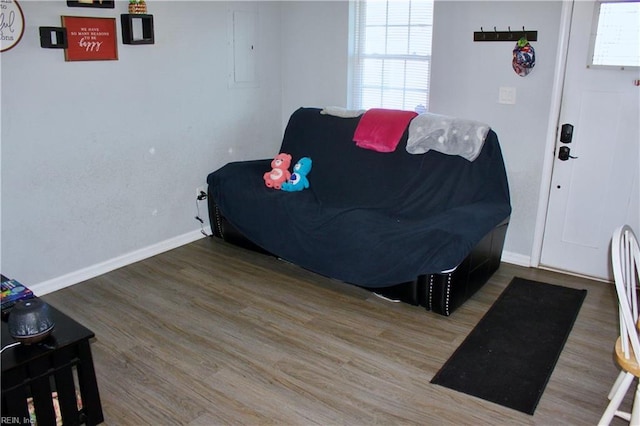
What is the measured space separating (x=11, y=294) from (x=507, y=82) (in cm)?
306

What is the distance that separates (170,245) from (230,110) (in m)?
1.15

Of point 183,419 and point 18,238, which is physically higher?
point 18,238

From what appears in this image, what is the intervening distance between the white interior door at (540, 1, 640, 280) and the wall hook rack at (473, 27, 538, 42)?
0.76ft

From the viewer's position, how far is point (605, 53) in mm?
3176

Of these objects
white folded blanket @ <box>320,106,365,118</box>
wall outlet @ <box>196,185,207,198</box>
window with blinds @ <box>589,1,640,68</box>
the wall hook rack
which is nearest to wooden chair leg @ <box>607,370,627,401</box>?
window with blinds @ <box>589,1,640,68</box>

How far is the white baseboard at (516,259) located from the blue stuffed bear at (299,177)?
148cm

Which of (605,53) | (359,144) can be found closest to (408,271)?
(359,144)

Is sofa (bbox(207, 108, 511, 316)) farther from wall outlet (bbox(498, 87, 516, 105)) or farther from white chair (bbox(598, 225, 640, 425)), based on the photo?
white chair (bbox(598, 225, 640, 425))

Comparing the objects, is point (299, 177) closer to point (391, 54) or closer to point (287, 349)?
point (391, 54)

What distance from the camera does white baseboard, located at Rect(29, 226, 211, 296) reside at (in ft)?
10.8

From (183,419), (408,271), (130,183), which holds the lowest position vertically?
(183,419)

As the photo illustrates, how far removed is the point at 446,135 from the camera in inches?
136

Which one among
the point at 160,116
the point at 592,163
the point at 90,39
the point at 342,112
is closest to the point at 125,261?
the point at 160,116

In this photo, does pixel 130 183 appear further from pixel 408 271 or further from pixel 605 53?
pixel 605 53
